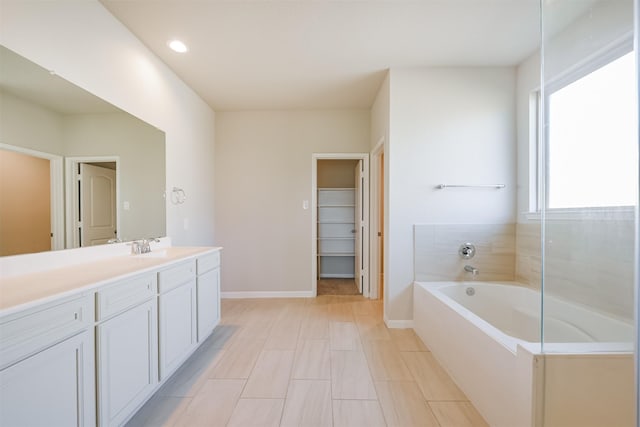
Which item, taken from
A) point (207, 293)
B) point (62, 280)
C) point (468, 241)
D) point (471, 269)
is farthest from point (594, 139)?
point (207, 293)

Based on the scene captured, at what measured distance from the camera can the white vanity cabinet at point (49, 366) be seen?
89 cm

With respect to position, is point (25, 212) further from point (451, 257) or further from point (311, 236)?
point (451, 257)

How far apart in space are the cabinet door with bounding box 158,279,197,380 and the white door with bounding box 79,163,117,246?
633 millimetres

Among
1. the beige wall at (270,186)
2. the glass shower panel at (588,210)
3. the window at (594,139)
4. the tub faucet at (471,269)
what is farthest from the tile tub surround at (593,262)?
the beige wall at (270,186)

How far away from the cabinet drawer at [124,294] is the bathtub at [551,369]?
6.43 ft

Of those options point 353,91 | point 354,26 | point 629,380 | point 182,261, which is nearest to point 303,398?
point 182,261

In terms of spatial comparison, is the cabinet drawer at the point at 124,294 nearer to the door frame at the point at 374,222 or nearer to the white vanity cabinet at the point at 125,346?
the white vanity cabinet at the point at 125,346

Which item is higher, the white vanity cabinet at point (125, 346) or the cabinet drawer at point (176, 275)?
the cabinet drawer at point (176, 275)

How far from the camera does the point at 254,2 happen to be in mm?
1835

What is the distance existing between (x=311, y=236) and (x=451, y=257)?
69.6 inches

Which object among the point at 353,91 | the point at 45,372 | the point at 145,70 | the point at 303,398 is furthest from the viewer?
the point at 353,91

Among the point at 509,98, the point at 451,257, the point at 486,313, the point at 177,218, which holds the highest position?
the point at 509,98

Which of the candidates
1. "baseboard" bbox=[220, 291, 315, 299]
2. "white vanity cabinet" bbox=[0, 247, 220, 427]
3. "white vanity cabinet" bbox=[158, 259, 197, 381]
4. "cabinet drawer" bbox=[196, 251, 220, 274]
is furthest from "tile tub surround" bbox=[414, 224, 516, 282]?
"white vanity cabinet" bbox=[0, 247, 220, 427]

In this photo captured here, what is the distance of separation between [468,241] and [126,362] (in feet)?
9.27
